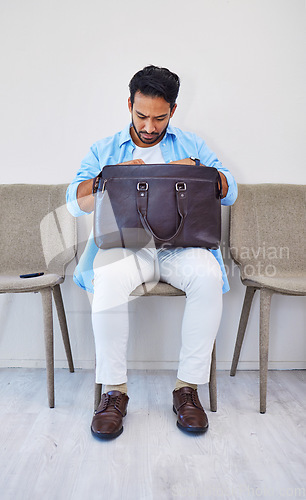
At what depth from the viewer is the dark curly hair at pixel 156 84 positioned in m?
1.30

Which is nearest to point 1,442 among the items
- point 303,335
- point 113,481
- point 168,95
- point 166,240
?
point 113,481

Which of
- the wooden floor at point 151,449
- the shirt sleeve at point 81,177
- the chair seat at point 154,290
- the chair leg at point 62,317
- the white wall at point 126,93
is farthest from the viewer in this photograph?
the white wall at point 126,93

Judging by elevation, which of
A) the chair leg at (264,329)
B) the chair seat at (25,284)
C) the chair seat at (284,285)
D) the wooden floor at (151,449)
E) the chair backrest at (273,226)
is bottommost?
the wooden floor at (151,449)

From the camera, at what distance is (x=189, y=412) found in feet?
3.82

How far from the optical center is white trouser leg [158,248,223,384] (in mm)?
1194

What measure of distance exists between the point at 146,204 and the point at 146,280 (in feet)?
0.80

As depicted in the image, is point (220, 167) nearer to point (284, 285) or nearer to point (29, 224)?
point (284, 285)

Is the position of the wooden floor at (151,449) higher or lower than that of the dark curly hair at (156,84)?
lower

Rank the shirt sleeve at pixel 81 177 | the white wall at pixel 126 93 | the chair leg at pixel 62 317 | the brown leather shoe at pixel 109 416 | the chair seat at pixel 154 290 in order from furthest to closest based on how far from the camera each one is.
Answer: the white wall at pixel 126 93, the chair leg at pixel 62 317, the shirt sleeve at pixel 81 177, the chair seat at pixel 154 290, the brown leather shoe at pixel 109 416

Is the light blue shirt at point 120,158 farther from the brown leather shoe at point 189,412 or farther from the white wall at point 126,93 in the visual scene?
the brown leather shoe at point 189,412

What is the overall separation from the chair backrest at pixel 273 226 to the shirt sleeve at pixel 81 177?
1.85 ft

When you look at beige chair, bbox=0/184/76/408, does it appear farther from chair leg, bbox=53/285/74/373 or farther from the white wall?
the white wall

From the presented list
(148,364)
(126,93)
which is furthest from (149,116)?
(148,364)

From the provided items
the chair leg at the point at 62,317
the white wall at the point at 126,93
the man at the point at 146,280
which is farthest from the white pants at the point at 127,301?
the white wall at the point at 126,93
